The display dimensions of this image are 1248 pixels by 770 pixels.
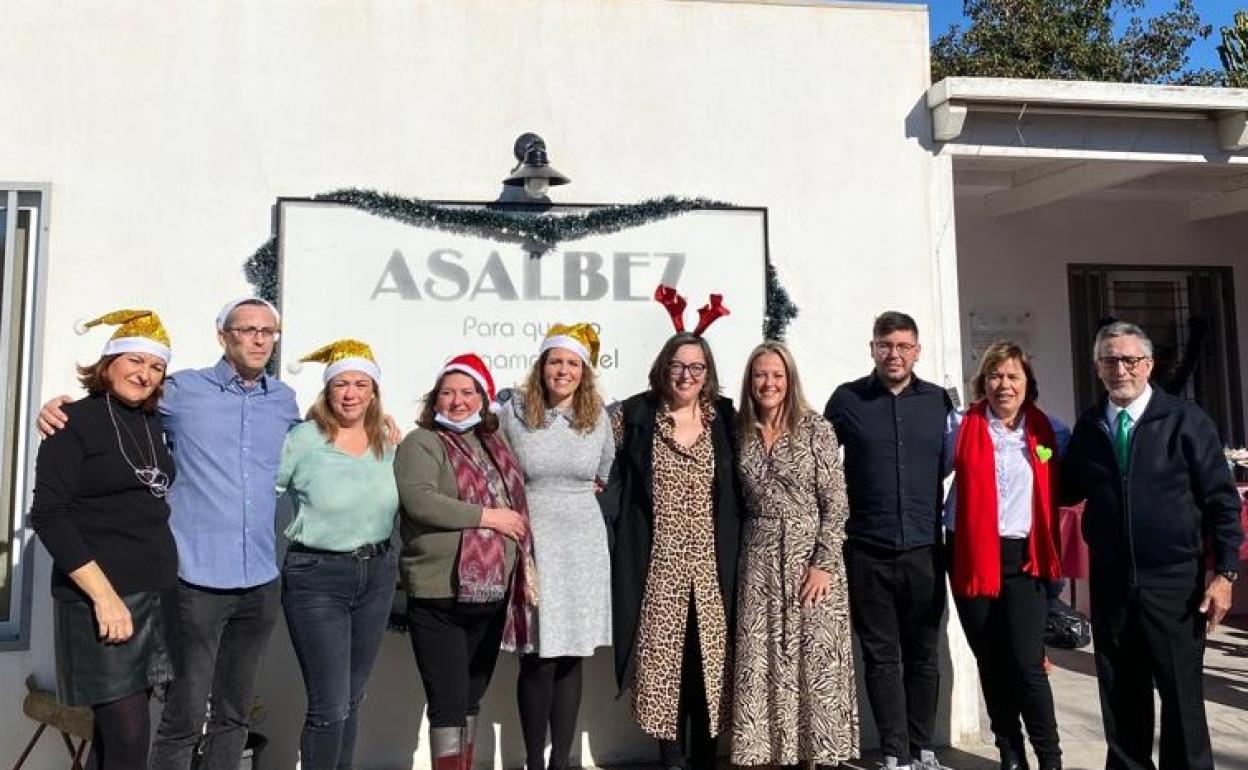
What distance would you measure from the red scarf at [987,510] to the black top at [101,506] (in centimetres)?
256

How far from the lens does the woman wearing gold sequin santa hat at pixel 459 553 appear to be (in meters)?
3.04

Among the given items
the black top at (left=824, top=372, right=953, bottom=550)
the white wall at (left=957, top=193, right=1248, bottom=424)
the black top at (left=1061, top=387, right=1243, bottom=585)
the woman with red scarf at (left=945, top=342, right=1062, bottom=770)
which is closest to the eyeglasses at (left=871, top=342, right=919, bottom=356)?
the black top at (left=824, top=372, right=953, bottom=550)

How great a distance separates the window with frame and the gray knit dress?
205cm

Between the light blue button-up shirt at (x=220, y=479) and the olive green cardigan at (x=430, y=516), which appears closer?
the light blue button-up shirt at (x=220, y=479)

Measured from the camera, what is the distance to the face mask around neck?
124 inches

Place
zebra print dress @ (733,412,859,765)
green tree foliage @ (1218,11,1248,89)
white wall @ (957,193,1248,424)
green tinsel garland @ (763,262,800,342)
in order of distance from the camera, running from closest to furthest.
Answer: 1. zebra print dress @ (733,412,859,765)
2. green tinsel garland @ (763,262,800,342)
3. white wall @ (957,193,1248,424)
4. green tree foliage @ (1218,11,1248,89)

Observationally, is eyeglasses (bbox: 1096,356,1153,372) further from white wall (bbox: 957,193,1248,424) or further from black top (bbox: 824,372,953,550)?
white wall (bbox: 957,193,1248,424)

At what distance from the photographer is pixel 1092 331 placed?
23.6 ft

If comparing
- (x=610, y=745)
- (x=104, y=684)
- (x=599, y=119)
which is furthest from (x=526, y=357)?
(x=104, y=684)

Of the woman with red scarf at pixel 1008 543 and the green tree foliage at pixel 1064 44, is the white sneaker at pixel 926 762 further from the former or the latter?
the green tree foliage at pixel 1064 44

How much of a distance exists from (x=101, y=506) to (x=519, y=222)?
205 cm

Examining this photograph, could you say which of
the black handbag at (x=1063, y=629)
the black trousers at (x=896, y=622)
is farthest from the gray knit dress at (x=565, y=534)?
the black handbag at (x=1063, y=629)

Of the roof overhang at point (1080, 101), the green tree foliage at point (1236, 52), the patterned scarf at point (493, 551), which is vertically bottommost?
the patterned scarf at point (493, 551)

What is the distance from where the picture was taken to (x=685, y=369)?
3.38 meters
